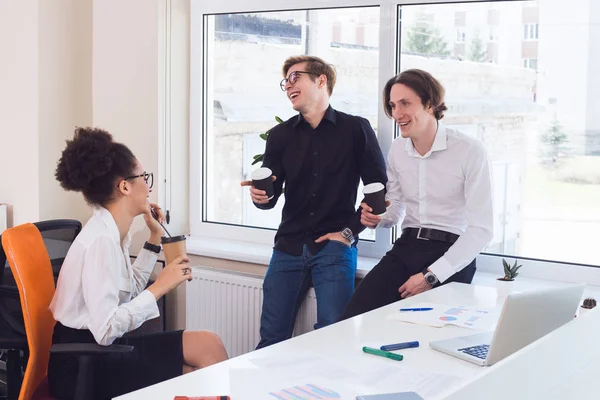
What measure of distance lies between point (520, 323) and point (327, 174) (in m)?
1.57

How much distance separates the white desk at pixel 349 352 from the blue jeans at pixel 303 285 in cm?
71

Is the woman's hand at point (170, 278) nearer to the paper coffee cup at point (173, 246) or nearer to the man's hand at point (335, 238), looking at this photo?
the paper coffee cup at point (173, 246)

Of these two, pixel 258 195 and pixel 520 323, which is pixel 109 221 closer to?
pixel 258 195

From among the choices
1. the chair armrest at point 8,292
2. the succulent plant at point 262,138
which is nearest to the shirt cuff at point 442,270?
the succulent plant at point 262,138

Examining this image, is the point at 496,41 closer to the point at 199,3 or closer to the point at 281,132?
the point at 281,132

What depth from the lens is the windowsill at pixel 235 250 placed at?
3641 mm

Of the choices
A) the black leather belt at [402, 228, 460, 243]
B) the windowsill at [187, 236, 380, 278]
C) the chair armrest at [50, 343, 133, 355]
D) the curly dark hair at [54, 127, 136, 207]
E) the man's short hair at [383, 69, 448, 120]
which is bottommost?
the chair armrest at [50, 343, 133, 355]

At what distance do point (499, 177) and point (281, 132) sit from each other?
96 centimetres

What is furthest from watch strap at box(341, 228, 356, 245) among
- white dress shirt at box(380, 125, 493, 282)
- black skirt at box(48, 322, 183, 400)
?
black skirt at box(48, 322, 183, 400)

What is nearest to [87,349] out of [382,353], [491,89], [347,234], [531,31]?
[382,353]

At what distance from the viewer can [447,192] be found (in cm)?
296

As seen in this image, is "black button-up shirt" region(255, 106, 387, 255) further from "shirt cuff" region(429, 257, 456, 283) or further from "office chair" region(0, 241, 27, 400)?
"office chair" region(0, 241, 27, 400)

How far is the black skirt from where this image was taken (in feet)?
7.54

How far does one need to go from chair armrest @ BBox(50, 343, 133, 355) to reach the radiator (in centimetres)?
133
